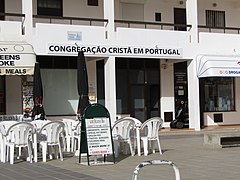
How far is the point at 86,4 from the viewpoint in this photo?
2467 cm

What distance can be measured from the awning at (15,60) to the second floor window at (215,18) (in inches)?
484

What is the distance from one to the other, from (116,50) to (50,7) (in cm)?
424

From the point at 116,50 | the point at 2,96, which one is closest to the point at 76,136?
the point at 116,50

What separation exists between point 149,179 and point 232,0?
69.0ft

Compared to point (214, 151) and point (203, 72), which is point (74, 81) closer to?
point (203, 72)

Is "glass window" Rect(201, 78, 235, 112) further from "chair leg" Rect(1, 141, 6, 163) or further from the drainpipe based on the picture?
"chair leg" Rect(1, 141, 6, 163)

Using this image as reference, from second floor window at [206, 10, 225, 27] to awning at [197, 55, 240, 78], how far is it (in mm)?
3858

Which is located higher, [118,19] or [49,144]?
[118,19]

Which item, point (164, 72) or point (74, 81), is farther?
point (164, 72)

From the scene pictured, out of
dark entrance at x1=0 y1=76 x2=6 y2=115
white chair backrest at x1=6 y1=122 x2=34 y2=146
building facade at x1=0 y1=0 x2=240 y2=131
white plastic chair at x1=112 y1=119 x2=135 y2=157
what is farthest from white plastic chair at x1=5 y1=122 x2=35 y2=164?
dark entrance at x1=0 y1=76 x2=6 y2=115

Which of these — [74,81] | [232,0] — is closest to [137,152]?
[74,81]

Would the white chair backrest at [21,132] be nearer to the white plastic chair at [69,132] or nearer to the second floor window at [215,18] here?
the white plastic chair at [69,132]

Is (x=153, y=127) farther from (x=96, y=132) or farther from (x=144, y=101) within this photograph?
(x=144, y=101)

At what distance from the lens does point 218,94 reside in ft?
92.2
